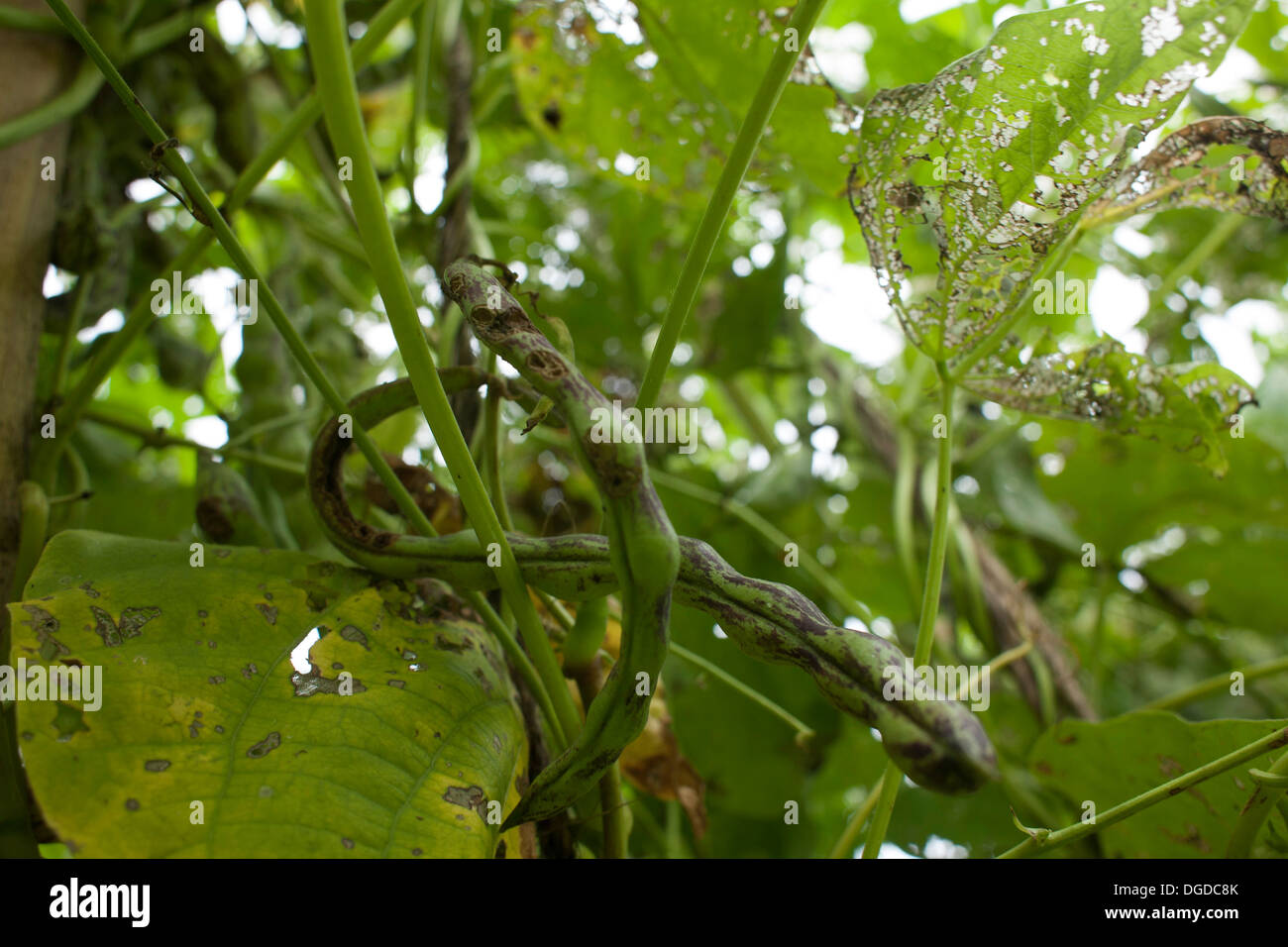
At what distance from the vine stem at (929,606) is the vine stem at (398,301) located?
0.69 ft

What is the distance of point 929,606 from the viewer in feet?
1.84

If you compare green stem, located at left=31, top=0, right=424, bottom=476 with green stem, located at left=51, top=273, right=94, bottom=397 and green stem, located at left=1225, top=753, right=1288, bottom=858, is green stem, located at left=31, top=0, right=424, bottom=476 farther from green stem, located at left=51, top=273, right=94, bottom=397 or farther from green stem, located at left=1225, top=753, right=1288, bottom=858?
green stem, located at left=1225, top=753, right=1288, bottom=858

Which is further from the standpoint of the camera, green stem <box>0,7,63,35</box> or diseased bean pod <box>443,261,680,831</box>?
green stem <box>0,7,63,35</box>

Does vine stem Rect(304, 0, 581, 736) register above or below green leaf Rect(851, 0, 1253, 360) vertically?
below

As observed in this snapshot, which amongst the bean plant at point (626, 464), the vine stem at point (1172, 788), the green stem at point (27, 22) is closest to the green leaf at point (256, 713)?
the bean plant at point (626, 464)

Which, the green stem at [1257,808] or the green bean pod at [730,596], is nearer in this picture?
the green bean pod at [730,596]

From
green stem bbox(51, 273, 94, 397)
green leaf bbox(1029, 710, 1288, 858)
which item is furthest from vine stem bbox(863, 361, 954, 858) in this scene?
green stem bbox(51, 273, 94, 397)

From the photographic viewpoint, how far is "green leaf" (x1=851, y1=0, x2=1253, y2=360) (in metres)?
0.54

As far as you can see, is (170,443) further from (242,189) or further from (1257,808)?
(1257,808)

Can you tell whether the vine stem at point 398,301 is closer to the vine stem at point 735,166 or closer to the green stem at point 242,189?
the vine stem at point 735,166

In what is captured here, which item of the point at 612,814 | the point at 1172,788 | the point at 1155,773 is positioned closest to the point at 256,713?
the point at 612,814

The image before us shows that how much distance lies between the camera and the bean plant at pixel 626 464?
401 mm

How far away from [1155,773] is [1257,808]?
0.38 feet
